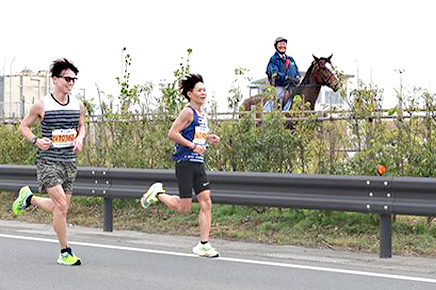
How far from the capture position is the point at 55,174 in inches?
362

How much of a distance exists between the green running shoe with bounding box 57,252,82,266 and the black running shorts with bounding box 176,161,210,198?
1.34 m

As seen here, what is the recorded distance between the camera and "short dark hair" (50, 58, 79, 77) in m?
9.23

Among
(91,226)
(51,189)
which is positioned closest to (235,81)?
(91,226)

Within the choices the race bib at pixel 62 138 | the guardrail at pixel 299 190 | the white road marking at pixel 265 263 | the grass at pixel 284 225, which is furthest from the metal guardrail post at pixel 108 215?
the race bib at pixel 62 138

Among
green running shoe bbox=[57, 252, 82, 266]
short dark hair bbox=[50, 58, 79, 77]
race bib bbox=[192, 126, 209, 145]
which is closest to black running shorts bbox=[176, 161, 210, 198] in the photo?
race bib bbox=[192, 126, 209, 145]

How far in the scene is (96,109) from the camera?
49.4 feet

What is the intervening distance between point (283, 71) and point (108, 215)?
5456 mm

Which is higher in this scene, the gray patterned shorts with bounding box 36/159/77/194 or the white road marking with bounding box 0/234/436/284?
the gray patterned shorts with bounding box 36/159/77/194

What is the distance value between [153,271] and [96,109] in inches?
257

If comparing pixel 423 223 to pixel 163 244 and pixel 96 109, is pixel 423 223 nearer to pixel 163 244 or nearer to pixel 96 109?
pixel 163 244

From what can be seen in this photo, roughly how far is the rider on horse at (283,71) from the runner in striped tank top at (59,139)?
7.06 m

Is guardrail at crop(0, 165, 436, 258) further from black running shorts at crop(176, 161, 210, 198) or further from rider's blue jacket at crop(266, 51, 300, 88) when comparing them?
rider's blue jacket at crop(266, 51, 300, 88)

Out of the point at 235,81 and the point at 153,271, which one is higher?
the point at 235,81

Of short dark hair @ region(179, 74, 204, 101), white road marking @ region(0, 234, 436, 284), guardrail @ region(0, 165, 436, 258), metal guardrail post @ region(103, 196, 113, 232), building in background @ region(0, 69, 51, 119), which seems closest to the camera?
white road marking @ region(0, 234, 436, 284)
